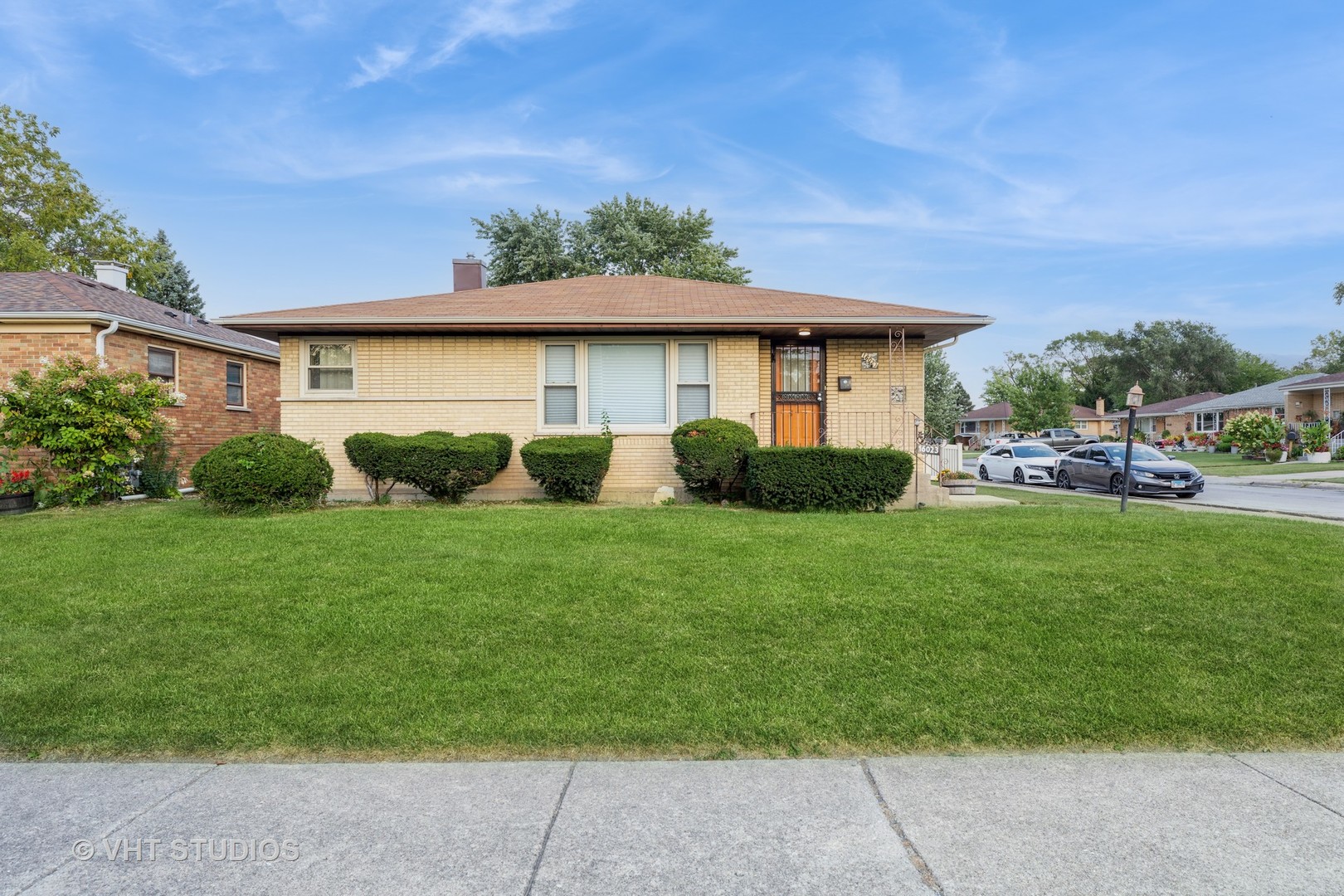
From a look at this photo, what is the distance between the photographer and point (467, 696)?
4.12 meters

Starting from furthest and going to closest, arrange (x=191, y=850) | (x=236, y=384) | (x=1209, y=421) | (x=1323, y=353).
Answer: (x=1323, y=353)
(x=1209, y=421)
(x=236, y=384)
(x=191, y=850)

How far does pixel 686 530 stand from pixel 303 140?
48.7 ft

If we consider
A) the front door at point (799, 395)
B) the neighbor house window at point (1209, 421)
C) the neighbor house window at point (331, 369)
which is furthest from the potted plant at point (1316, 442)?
the neighbor house window at point (331, 369)

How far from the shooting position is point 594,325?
36.9 ft

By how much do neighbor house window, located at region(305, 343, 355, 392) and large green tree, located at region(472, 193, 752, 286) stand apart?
19055mm

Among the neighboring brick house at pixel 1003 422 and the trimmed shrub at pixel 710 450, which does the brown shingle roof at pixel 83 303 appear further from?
the neighboring brick house at pixel 1003 422

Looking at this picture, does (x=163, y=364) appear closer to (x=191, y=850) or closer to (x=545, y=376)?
(x=545, y=376)

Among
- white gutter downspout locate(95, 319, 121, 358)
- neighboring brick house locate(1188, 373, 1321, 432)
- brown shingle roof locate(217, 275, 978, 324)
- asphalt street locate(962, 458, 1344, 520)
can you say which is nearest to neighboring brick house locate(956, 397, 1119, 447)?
neighboring brick house locate(1188, 373, 1321, 432)

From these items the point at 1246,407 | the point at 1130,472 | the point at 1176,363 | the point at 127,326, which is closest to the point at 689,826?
the point at 127,326

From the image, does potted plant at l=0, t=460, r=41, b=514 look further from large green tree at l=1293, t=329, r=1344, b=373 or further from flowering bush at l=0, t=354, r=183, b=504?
large green tree at l=1293, t=329, r=1344, b=373

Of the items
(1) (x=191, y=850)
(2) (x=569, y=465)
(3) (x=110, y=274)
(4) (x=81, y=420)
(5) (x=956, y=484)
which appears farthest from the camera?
(3) (x=110, y=274)

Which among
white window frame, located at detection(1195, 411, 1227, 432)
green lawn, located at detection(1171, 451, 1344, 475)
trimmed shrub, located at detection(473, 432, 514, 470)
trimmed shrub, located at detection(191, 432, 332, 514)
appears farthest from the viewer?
white window frame, located at detection(1195, 411, 1227, 432)

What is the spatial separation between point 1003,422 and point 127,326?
69.9 meters

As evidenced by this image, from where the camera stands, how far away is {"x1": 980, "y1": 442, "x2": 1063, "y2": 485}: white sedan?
70.1 ft
